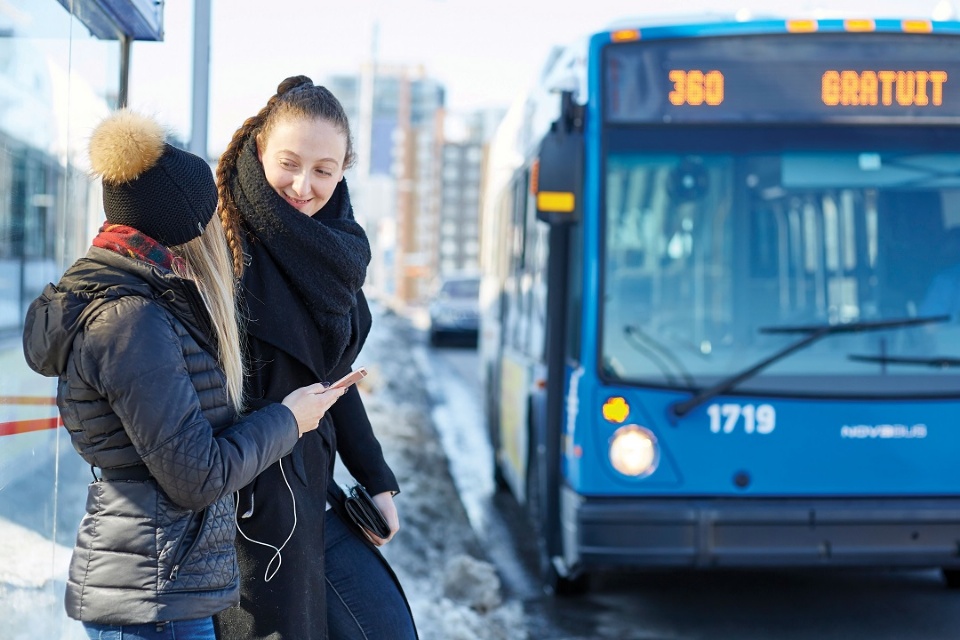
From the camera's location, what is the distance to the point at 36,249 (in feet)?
12.0

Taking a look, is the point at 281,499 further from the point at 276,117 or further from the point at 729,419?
the point at 729,419

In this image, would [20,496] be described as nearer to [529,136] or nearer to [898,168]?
[898,168]

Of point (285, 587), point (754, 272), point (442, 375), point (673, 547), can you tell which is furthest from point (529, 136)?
point (442, 375)

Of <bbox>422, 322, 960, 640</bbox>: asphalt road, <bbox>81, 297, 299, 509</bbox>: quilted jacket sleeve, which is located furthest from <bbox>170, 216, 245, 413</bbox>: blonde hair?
<bbox>422, 322, 960, 640</bbox>: asphalt road

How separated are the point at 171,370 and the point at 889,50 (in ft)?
14.9

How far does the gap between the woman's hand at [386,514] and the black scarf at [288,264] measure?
1.50 feet

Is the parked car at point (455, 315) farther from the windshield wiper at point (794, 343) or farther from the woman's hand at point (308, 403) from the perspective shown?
the woman's hand at point (308, 403)

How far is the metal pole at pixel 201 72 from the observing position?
175 inches

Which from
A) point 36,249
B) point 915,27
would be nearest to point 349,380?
point 36,249

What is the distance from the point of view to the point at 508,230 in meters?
9.12

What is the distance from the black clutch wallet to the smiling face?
0.69 metres

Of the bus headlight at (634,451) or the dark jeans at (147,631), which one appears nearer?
the dark jeans at (147,631)

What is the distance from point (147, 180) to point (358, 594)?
1107mm

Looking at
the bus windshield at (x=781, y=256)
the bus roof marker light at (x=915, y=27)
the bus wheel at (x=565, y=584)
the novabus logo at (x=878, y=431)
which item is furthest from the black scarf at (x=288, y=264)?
the bus wheel at (x=565, y=584)
